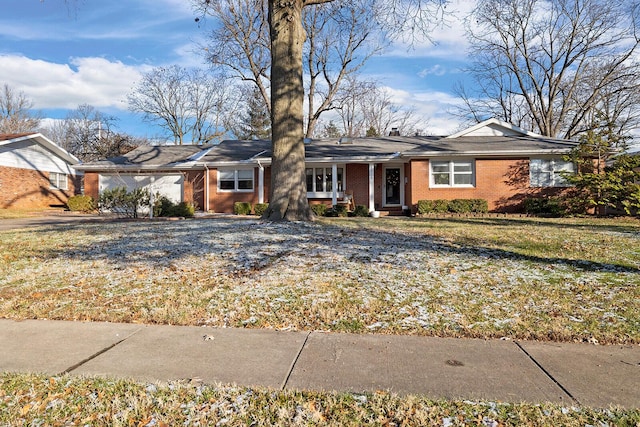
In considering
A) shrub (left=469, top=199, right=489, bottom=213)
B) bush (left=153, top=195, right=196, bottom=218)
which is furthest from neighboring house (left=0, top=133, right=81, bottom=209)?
shrub (left=469, top=199, right=489, bottom=213)

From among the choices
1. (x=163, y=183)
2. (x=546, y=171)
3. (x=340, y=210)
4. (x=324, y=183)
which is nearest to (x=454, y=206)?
(x=546, y=171)

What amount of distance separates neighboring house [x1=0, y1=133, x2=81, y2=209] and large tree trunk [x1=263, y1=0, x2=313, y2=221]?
62.7ft

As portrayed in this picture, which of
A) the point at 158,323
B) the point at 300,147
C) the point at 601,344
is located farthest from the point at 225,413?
the point at 300,147

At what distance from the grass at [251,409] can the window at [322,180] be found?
18.0 meters

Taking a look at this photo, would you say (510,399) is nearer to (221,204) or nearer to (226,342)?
(226,342)

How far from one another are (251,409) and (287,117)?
954 centimetres

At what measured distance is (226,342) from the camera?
3.42 m

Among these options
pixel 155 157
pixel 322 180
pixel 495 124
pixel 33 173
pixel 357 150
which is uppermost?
pixel 495 124

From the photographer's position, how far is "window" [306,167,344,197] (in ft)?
66.9

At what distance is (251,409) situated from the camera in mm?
2277

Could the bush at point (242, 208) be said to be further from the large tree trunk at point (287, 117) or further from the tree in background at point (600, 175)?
the tree in background at point (600, 175)

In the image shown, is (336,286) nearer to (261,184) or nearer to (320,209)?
(320,209)

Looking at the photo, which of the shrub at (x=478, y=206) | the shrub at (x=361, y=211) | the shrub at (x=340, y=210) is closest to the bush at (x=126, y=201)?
the shrub at (x=340, y=210)

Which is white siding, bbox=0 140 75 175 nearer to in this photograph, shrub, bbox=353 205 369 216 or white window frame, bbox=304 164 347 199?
white window frame, bbox=304 164 347 199
